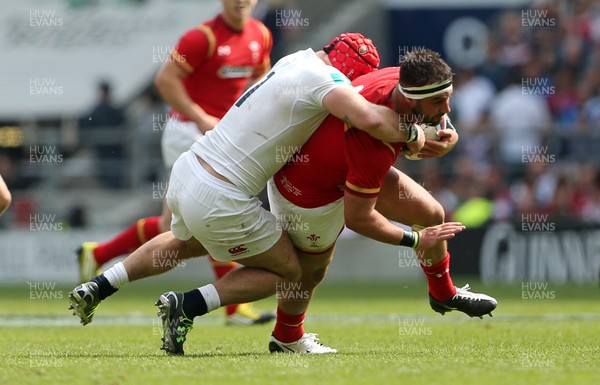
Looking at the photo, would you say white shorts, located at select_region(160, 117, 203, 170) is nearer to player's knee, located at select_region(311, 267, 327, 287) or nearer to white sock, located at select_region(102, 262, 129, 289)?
white sock, located at select_region(102, 262, 129, 289)

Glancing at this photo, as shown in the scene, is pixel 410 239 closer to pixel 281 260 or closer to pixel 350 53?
pixel 281 260

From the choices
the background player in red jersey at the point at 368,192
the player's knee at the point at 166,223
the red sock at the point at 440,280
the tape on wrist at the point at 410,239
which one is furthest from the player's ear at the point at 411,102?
the player's knee at the point at 166,223

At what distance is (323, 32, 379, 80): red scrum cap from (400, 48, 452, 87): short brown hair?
778 millimetres

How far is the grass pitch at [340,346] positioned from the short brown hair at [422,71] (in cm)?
151

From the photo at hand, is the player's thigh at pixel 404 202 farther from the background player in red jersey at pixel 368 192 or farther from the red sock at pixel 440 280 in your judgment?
the red sock at pixel 440 280

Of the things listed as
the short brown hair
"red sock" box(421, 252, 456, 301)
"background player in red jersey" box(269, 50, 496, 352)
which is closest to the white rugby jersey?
"background player in red jersey" box(269, 50, 496, 352)

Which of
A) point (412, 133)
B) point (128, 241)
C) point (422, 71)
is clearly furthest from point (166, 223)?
point (422, 71)

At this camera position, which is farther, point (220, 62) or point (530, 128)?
point (530, 128)

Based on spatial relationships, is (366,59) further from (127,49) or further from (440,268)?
(127,49)

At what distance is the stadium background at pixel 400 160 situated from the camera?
16.2 meters

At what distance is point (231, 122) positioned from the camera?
22.7 feet

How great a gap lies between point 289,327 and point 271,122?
54.9 inches

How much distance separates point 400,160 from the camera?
17031 mm

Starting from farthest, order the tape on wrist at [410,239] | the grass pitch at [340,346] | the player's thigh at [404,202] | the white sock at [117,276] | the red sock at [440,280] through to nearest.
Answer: the red sock at [440,280] < the white sock at [117,276] < the player's thigh at [404,202] < the tape on wrist at [410,239] < the grass pitch at [340,346]
